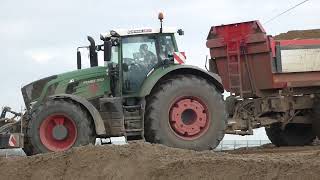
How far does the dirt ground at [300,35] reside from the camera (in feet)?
45.8

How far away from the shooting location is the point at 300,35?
46.5 feet

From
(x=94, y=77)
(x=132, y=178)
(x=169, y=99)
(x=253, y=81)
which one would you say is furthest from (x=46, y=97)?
(x=253, y=81)

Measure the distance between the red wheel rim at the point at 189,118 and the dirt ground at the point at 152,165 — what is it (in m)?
1.91

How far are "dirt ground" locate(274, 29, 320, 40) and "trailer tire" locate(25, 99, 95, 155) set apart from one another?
6.17 m

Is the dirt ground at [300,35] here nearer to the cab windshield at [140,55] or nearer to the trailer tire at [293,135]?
the trailer tire at [293,135]

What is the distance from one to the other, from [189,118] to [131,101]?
1.11 m

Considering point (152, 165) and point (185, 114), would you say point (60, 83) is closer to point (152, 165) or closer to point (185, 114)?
point (185, 114)

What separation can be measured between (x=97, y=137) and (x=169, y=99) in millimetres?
1393

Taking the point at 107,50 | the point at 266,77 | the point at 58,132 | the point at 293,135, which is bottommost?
the point at 293,135

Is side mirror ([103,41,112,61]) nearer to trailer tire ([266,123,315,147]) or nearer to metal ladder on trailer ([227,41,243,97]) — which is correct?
metal ladder on trailer ([227,41,243,97])

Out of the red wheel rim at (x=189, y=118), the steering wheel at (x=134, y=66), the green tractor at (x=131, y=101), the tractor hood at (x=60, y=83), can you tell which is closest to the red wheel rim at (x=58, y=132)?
the green tractor at (x=131, y=101)

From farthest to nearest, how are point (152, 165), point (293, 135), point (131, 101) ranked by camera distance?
point (293, 135) → point (131, 101) → point (152, 165)

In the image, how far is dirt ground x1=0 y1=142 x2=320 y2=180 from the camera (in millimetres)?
6949

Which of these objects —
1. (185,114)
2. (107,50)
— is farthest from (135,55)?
(185,114)
